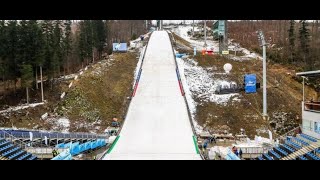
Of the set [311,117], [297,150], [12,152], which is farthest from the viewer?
[311,117]

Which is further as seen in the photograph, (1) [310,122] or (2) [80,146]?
(2) [80,146]

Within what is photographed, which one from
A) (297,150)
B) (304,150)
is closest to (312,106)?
(297,150)

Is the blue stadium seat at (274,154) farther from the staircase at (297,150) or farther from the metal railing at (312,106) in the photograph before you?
the metal railing at (312,106)

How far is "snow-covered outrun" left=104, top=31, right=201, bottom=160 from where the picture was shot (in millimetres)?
17531

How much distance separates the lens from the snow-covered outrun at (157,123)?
17.5m

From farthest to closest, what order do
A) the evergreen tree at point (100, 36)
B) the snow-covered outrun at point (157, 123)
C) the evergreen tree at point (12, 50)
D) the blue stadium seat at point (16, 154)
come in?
the evergreen tree at point (100, 36) < the evergreen tree at point (12, 50) < the snow-covered outrun at point (157, 123) < the blue stadium seat at point (16, 154)

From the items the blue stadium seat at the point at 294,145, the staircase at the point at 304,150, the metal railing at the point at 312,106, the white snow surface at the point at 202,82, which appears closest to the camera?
the staircase at the point at 304,150

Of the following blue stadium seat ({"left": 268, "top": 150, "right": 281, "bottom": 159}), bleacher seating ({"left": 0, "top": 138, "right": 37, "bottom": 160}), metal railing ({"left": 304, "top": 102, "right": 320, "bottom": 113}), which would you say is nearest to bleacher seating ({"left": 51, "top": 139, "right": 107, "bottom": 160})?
bleacher seating ({"left": 0, "top": 138, "right": 37, "bottom": 160})

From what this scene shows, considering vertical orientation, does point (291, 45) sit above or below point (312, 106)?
above

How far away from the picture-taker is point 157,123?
22.2 m

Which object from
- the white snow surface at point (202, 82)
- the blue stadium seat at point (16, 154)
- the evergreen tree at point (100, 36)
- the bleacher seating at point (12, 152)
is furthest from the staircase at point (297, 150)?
the evergreen tree at point (100, 36)

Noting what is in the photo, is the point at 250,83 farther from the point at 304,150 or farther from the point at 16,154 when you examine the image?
the point at 16,154

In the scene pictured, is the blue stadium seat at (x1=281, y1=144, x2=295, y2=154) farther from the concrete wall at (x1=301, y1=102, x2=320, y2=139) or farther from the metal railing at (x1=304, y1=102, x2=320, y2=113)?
the metal railing at (x1=304, y1=102, x2=320, y2=113)

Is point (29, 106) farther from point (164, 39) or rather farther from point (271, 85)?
point (164, 39)
